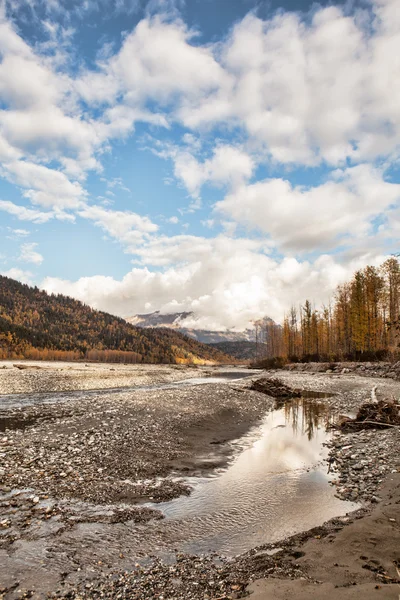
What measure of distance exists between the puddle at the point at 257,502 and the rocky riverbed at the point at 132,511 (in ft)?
1.53

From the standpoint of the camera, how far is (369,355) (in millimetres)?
67812

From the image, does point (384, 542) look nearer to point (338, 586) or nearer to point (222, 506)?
point (338, 586)

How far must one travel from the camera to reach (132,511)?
9133mm

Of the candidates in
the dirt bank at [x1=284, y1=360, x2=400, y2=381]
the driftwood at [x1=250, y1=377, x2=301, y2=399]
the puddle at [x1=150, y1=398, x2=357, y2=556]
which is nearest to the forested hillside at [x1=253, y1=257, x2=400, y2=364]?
the dirt bank at [x1=284, y1=360, x2=400, y2=381]

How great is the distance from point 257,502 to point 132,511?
142 inches

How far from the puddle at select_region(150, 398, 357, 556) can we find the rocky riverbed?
1.53ft

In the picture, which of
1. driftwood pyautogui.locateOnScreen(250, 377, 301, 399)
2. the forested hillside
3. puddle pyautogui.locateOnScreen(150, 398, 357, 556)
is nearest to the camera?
puddle pyautogui.locateOnScreen(150, 398, 357, 556)

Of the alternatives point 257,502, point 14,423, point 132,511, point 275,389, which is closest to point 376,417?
point 257,502

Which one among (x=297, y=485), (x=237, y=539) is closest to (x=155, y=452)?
(x=297, y=485)

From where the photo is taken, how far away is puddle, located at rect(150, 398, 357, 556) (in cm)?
798

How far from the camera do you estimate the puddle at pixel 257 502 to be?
314 inches

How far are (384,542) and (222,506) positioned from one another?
446 cm

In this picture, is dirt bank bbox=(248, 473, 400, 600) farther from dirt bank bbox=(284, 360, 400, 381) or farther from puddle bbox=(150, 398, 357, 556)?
dirt bank bbox=(284, 360, 400, 381)

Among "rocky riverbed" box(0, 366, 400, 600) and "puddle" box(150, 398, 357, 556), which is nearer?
"rocky riverbed" box(0, 366, 400, 600)
